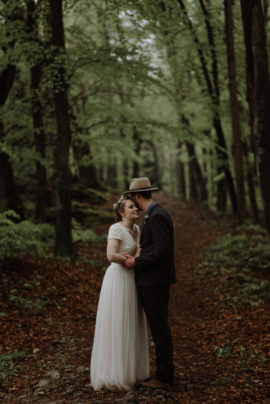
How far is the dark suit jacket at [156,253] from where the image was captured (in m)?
4.34

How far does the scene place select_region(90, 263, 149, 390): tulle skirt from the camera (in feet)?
14.6

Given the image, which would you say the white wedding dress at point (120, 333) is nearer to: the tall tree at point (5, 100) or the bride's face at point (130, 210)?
the bride's face at point (130, 210)

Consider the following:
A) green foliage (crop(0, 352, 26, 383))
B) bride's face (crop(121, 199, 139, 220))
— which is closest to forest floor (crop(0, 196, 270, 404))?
green foliage (crop(0, 352, 26, 383))

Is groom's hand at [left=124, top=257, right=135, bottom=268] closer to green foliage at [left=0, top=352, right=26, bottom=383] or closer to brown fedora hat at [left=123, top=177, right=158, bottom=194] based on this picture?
brown fedora hat at [left=123, top=177, right=158, bottom=194]

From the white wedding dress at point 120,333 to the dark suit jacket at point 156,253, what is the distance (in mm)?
237

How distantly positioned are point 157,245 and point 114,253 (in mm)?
568

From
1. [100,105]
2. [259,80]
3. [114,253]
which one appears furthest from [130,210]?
[100,105]

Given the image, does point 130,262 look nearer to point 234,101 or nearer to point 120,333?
point 120,333

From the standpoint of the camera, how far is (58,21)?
968cm

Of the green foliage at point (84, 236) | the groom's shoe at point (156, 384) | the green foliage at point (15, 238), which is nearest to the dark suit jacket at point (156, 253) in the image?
the groom's shoe at point (156, 384)

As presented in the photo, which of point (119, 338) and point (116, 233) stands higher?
point (116, 233)

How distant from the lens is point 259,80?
712 centimetres

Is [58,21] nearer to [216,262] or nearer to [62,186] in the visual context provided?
[62,186]

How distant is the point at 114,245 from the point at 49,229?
338 inches
